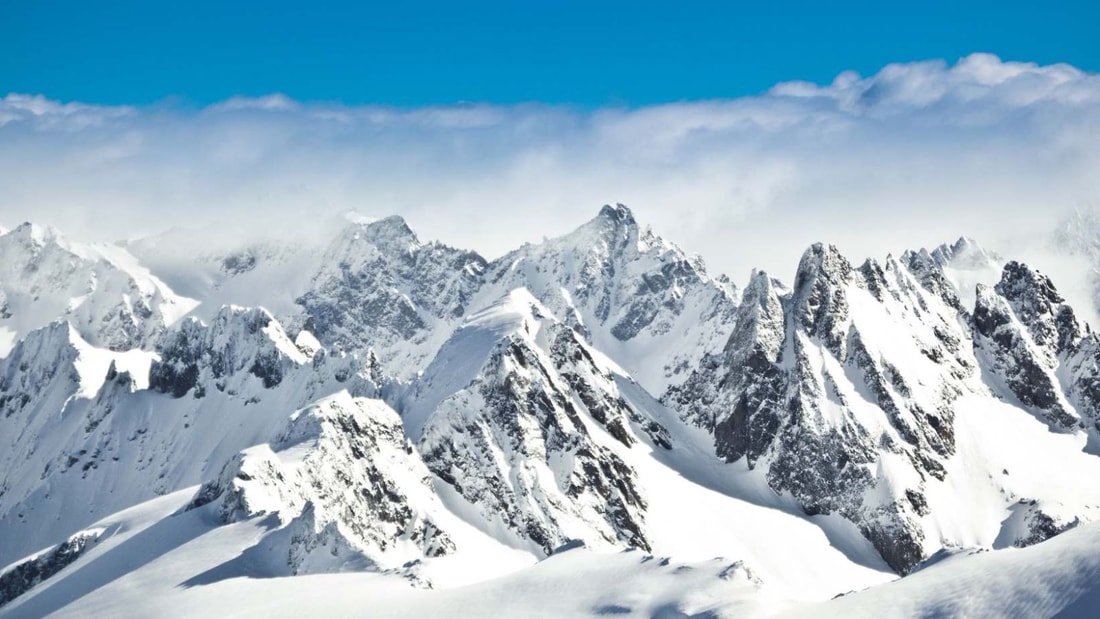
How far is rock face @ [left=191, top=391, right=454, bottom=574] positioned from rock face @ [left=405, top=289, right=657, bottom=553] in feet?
25.8

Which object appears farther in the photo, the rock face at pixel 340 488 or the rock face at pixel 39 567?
the rock face at pixel 39 567

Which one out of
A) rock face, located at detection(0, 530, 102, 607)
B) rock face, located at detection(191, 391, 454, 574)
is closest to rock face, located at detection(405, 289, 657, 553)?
rock face, located at detection(191, 391, 454, 574)

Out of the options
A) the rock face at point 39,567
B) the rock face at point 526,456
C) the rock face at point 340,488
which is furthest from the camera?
the rock face at point 526,456

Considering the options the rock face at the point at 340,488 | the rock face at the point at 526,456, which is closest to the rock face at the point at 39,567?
the rock face at the point at 340,488

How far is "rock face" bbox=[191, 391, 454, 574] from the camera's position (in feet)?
410

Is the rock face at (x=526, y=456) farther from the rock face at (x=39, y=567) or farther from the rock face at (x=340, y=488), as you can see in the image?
the rock face at (x=39, y=567)

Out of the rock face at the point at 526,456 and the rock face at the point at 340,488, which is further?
the rock face at the point at 526,456

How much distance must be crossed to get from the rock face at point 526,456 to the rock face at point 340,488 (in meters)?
7.88

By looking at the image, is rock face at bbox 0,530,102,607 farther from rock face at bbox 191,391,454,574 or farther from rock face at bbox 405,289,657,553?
rock face at bbox 405,289,657,553

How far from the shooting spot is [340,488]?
14738cm

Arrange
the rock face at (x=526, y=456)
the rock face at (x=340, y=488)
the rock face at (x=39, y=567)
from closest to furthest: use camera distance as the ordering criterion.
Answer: the rock face at (x=340, y=488) → the rock face at (x=39, y=567) → the rock face at (x=526, y=456)

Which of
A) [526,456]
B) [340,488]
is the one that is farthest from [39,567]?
[526,456]

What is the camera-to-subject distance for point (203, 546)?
4961 inches

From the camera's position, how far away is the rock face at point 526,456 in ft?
549
